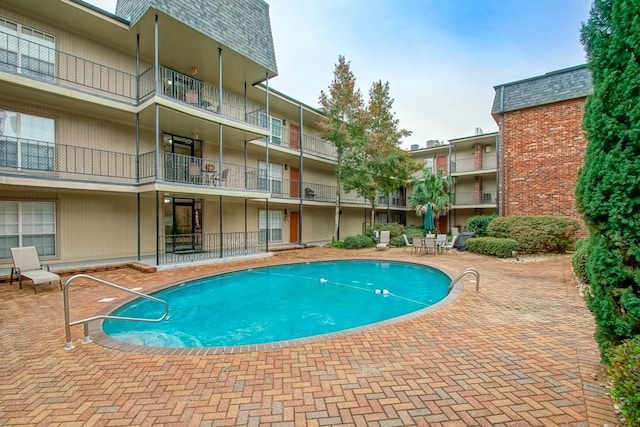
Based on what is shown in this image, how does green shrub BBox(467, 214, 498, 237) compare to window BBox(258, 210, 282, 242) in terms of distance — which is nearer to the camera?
green shrub BBox(467, 214, 498, 237)

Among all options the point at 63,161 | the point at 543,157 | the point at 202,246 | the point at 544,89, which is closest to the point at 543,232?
the point at 543,157

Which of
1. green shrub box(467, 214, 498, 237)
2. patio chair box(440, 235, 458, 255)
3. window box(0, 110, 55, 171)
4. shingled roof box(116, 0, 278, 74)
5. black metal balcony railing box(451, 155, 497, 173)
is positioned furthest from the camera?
black metal balcony railing box(451, 155, 497, 173)

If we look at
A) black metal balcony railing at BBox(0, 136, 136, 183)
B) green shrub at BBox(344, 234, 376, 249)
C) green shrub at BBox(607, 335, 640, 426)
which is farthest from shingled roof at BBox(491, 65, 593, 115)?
black metal balcony railing at BBox(0, 136, 136, 183)

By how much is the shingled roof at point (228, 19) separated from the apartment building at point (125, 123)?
0.17 feet

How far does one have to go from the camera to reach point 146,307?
22.3 ft

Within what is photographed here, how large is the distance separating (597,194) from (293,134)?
17214 millimetres

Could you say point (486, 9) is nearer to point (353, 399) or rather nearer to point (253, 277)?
point (253, 277)

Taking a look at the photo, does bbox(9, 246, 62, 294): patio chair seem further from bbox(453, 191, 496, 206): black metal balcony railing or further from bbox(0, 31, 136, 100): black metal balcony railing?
bbox(453, 191, 496, 206): black metal balcony railing

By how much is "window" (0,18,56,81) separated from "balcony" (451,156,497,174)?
23.9 meters

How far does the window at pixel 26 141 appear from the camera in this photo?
891cm

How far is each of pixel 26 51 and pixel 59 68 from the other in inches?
32.2

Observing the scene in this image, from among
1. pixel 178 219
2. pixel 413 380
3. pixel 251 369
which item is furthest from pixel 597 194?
pixel 178 219

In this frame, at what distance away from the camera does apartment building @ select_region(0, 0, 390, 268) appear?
9.15 meters

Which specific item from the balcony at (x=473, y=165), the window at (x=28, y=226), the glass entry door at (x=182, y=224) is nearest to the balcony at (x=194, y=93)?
the glass entry door at (x=182, y=224)
